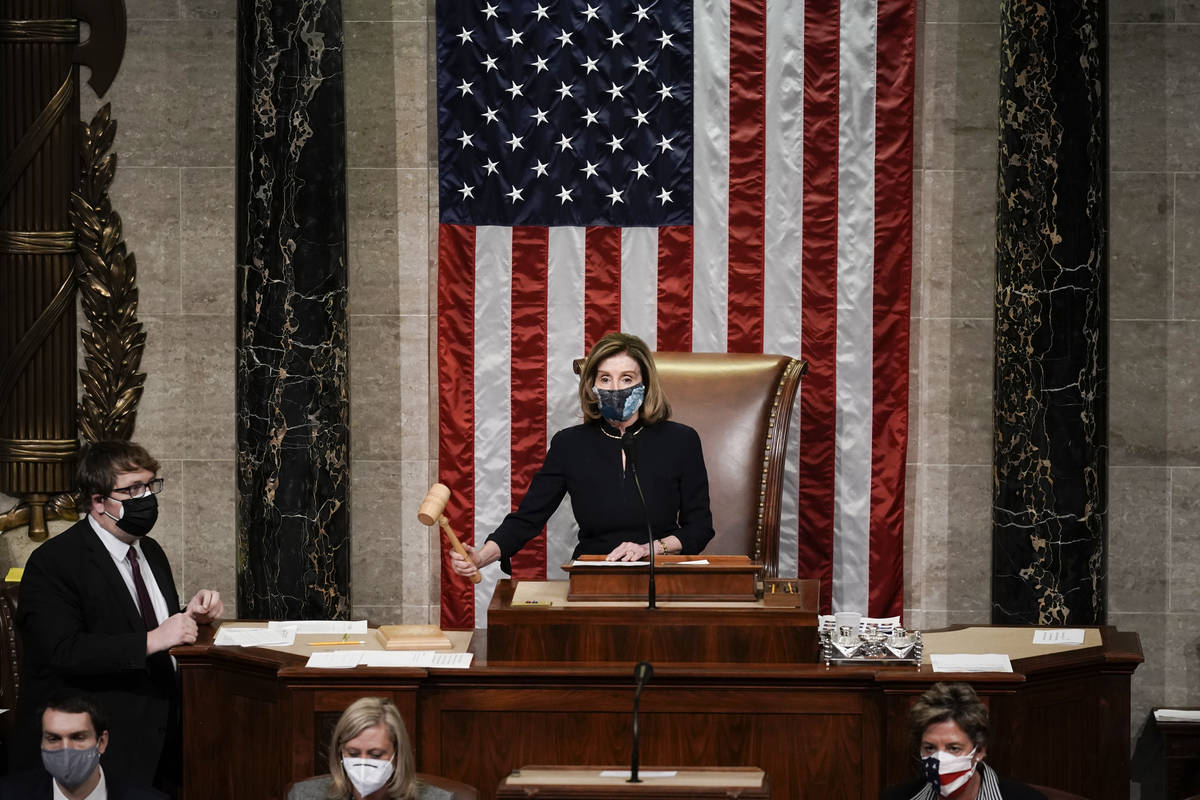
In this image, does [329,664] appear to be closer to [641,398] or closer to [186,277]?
[641,398]

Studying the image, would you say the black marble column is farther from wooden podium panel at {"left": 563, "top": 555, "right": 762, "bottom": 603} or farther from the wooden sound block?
wooden podium panel at {"left": 563, "top": 555, "right": 762, "bottom": 603}

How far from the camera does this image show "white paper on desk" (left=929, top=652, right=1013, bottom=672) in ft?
15.2

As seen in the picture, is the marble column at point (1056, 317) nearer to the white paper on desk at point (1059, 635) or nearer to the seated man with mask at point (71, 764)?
the white paper on desk at point (1059, 635)

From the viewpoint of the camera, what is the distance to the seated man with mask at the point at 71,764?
4.25 m

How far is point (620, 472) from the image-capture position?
235 inches

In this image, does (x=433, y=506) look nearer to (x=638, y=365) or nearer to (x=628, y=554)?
(x=628, y=554)

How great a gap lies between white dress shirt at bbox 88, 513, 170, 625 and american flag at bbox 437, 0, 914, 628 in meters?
2.70

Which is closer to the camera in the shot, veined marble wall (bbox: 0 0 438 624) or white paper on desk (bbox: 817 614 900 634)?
white paper on desk (bbox: 817 614 900 634)

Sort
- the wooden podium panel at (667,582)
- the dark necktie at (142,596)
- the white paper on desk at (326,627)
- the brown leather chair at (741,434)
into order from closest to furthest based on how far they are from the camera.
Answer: the wooden podium panel at (667,582) < the dark necktie at (142,596) < the white paper on desk at (326,627) < the brown leather chair at (741,434)

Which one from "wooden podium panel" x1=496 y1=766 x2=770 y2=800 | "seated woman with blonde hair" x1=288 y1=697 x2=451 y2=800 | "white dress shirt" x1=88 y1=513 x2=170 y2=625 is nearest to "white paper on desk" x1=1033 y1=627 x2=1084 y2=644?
"wooden podium panel" x1=496 y1=766 x2=770 y2=800

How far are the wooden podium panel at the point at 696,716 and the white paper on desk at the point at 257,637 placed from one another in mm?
271

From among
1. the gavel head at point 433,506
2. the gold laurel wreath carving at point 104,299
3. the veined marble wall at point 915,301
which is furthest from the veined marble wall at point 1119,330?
the gold laurel wreath carving at point 104,299

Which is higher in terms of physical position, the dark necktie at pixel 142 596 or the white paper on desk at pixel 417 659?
the dark necktie at pixel 142 596

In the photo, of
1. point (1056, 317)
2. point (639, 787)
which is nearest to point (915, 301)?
point (1056, 317)
